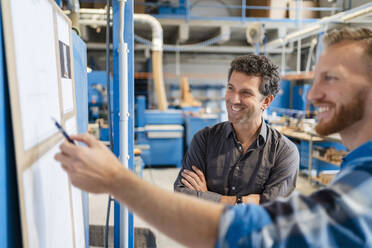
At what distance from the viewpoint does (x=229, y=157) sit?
1.76 m

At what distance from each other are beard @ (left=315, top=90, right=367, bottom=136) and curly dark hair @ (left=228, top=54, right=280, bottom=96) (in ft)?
3.02

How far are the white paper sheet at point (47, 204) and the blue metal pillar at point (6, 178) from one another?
0.04 m

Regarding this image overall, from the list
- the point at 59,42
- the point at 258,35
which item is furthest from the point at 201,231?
the point at 258,35

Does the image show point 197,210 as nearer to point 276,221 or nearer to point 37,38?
point 276,221

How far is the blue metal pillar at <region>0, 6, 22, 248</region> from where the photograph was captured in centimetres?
76

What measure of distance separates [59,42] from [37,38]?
0.36m

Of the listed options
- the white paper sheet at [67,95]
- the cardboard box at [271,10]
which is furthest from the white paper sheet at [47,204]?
the cardboard box at [271,10]

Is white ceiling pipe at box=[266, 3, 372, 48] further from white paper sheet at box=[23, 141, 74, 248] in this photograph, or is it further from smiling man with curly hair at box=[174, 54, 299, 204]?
white paper sheet at box=[23, 141, 74, 248]

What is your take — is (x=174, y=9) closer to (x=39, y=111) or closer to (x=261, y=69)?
(x=261, y=69)

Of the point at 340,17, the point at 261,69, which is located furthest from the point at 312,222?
the point at 340,17

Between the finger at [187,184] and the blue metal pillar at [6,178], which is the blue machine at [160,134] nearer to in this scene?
the finger at [187,184]

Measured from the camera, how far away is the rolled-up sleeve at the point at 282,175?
1.61 metres

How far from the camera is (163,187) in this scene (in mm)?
5043

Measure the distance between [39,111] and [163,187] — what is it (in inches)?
168
